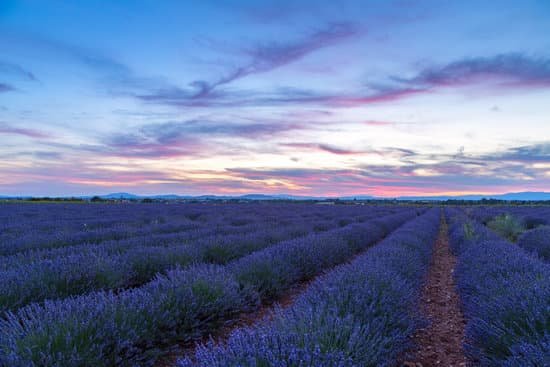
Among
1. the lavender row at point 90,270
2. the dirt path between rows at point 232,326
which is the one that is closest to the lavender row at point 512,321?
the dirt path between rows at point 232,326

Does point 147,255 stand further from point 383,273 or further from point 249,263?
point 383,273

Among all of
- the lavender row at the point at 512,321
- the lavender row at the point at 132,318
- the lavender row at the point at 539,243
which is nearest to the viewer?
the lavender row at the point at 512,321

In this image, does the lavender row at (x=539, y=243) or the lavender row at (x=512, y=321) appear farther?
the lavender row at (x=539, y=243)

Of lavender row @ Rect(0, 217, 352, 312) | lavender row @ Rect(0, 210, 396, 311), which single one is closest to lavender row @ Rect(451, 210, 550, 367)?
lavender row @ Rect(0, 217, 352, 312)

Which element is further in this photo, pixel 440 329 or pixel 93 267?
pixel 93 267

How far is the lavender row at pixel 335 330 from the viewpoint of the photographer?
6.13 feet

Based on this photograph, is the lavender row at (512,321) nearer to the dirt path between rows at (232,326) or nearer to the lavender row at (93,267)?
the dirt path between rows at (232,326)

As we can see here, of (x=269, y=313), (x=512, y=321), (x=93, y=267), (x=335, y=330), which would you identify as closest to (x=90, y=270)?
(x=93, y=267)

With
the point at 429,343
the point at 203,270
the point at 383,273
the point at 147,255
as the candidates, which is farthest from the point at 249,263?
the point at 429,343

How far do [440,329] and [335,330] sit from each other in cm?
239

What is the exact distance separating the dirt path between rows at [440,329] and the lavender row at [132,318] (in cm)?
190

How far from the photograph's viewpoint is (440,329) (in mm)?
4020

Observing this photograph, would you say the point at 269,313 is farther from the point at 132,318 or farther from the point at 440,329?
the point at 440,329

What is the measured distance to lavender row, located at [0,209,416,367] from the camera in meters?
2.41
